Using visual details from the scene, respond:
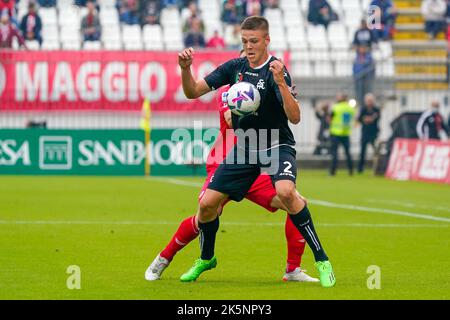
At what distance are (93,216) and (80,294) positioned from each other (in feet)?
26.6

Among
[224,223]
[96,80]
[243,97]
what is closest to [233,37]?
[96,80]

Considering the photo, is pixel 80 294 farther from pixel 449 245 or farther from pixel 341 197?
pixel 341 197

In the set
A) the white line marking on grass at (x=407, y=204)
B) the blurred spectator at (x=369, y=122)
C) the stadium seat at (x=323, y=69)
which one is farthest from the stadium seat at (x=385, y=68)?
the white line marking on grass at (x=407, y=204)

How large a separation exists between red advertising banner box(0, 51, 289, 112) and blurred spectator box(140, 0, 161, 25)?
11.5 feet

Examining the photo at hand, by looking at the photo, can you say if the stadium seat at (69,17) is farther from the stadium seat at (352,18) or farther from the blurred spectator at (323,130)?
the stadium seat at (352,18)

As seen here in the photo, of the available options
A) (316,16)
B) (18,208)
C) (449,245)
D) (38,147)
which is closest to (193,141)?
(38,147)

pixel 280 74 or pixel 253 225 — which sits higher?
pixel 280 74

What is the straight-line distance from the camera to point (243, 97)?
31.9ft

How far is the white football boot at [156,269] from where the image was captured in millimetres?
10141

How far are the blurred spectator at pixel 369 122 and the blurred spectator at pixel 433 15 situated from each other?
647 cm

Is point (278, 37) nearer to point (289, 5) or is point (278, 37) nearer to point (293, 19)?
A: point (293, 19)

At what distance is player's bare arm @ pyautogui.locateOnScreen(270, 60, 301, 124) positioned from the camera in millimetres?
9422

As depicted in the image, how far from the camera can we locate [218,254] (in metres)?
12.4

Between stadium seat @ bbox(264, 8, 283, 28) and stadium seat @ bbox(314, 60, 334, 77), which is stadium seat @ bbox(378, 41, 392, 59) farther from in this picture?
stadium seat @ bbox(264, 8, 283, 28)
